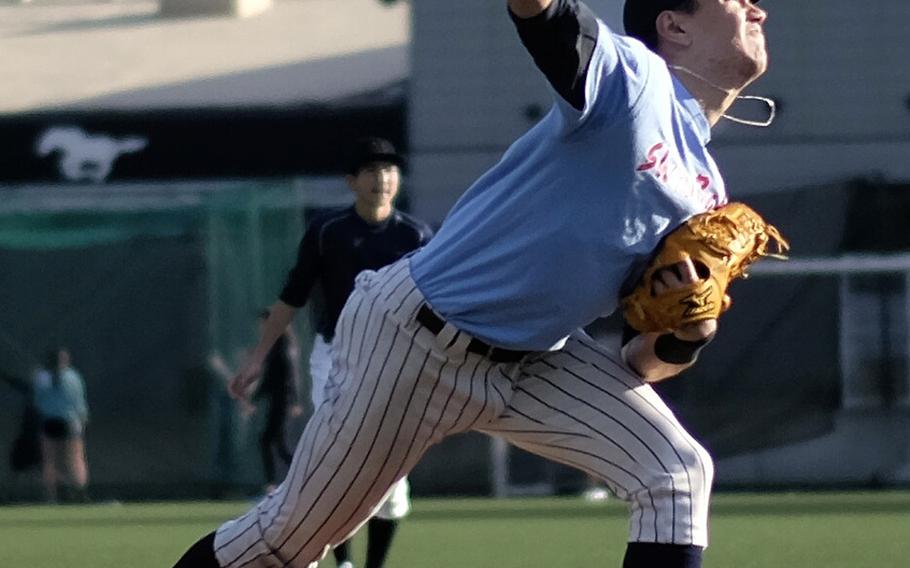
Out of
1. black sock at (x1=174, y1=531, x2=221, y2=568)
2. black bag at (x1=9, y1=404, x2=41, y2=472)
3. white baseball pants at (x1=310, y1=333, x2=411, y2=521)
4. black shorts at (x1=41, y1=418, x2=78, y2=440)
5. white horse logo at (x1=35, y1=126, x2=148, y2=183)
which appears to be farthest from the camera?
white horse logo at (x1=35, y1=126, x2=148, y2=183)

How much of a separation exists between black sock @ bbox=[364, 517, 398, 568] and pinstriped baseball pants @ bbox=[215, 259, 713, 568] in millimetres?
3645

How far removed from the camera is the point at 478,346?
16.9 feet

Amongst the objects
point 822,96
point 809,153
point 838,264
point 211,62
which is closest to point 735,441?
point 838,264

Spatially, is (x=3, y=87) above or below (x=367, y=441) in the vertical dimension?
below

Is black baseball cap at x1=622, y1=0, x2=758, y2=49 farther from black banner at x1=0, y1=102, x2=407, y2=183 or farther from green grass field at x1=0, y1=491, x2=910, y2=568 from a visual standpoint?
black banner at x1=0, y1=102, x2=407, y2=183

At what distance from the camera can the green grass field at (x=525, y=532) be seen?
10.2 m

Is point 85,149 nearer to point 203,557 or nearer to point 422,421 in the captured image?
point 203,557

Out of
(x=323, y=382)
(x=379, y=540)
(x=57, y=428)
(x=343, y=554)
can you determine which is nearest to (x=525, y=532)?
(x=343, y=554)

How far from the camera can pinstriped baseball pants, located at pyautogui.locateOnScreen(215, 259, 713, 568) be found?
512cm

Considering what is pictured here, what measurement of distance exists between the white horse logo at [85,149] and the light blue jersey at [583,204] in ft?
60.6

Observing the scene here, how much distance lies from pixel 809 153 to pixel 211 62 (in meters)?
14.9

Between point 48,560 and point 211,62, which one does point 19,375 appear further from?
point 211,62

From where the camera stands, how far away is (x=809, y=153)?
1969 centimetres

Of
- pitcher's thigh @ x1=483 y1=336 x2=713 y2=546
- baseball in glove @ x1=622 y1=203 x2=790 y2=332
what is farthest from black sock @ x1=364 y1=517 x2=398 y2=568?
baseball in glove @ x1=622 y1=203 x2=790 y2=332
